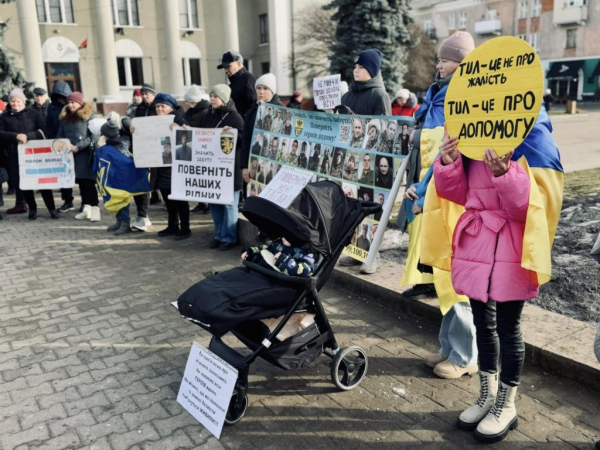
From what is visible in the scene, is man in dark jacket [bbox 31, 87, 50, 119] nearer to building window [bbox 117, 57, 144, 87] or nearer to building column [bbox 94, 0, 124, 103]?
building column [bbox 94, 0, 124, 103]

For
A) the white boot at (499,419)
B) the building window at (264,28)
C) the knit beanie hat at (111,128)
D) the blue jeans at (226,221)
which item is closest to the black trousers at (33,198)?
the knit beanie hat at (111,128)

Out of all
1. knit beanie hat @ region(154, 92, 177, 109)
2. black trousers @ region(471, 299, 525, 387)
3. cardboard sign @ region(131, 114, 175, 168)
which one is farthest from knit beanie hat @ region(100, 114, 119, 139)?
black trousers @ region(471, 299, 525, 387)

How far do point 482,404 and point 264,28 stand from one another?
4031 cm

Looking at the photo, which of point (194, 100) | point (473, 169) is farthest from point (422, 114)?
point (194, 100)

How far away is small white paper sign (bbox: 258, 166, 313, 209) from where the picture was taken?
344 centimetres

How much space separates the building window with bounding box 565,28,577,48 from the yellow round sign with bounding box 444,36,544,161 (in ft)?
183

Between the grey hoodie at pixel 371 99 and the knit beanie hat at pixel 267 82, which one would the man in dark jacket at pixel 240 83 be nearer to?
the knit beanie hat at pixel 267 82

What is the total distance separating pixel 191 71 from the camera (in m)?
38.2

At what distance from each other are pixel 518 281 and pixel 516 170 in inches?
22.5

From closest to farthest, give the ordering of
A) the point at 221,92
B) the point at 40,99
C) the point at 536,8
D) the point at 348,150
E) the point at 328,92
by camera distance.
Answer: the point at 348,150, the point at 328,92, the point at 221,92, the point at 40,99, the point at 536,8

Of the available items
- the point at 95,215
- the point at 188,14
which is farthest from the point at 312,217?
the point at 188,14

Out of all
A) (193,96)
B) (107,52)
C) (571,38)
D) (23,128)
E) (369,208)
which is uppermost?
(571,38)

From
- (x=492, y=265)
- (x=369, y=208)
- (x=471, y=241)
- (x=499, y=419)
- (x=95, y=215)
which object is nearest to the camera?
(x=492, y=265)

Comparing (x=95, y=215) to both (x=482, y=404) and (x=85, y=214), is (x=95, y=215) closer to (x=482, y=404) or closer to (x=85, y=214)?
(x=85, y=214)
